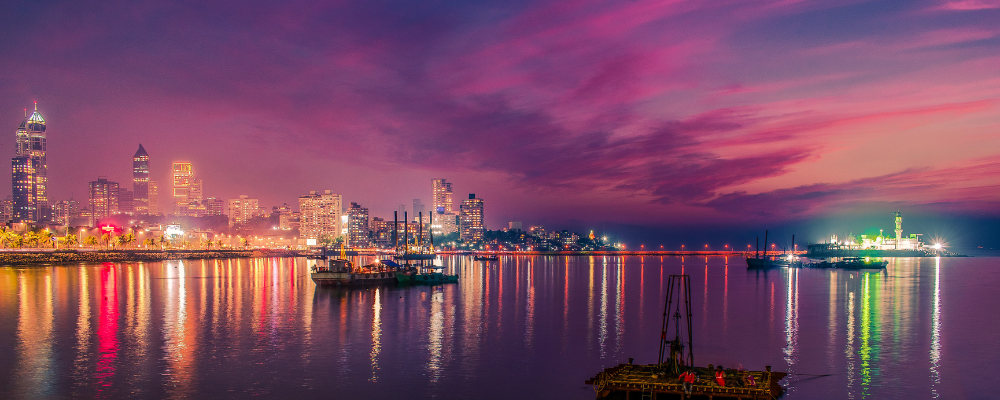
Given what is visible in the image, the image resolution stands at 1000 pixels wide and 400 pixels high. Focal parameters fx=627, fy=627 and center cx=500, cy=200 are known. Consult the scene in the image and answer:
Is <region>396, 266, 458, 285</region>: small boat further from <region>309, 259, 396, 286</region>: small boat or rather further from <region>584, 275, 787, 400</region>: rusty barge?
<region>584, 275, 787, 400</region>: rusty barge

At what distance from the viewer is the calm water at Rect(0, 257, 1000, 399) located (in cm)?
3275

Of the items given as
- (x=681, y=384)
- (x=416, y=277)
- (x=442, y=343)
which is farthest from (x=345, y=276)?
(x=681, y=384)

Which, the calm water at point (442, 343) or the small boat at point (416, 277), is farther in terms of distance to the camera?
the small boat at point (416, 277)

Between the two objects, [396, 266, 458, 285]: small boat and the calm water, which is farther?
[396, 266, 458, 285]: small boat

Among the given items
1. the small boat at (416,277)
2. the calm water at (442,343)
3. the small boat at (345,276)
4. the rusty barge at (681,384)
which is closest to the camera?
the rusty barge at (681,384)

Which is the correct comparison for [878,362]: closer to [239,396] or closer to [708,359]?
[708,359]

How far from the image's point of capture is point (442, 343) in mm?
44500

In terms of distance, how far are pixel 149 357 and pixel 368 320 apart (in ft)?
64.9

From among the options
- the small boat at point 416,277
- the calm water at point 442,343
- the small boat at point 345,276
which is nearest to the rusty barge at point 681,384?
the calm water at point 442,343

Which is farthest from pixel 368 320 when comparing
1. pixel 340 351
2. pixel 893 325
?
pixel 893 325

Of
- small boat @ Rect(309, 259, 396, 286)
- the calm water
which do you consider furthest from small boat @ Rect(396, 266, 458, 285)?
the calm water

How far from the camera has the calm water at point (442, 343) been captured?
107ft

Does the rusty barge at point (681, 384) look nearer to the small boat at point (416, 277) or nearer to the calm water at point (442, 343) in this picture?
the calm water at point (442, 343)

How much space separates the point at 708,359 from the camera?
40312mm
